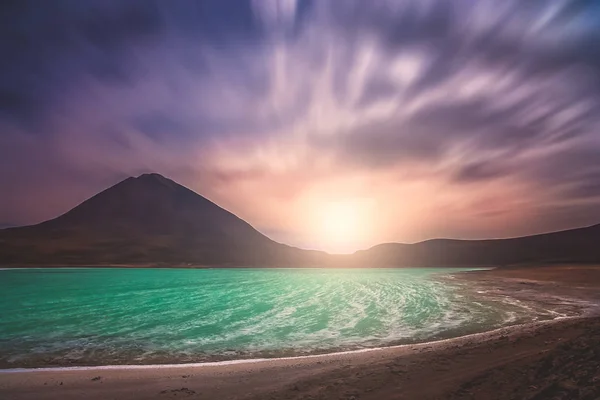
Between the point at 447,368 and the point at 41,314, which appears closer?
the point at 447,368

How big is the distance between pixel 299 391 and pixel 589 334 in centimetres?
1166

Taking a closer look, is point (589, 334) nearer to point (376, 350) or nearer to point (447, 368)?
point (447, 368)

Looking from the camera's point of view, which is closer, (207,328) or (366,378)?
(366,378)

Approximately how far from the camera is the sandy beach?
945 cm

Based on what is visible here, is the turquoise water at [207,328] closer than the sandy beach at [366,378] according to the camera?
No

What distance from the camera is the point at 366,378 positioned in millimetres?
11188

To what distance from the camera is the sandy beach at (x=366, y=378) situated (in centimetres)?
945

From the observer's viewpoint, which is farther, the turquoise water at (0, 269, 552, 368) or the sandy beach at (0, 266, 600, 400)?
the turquoise water at (0, 269, 552, 368)

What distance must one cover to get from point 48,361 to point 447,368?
14924mm

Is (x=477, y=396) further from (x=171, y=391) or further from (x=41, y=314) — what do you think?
(x=41, y=314)

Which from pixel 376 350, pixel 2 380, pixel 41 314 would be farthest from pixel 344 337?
pixel 41 314

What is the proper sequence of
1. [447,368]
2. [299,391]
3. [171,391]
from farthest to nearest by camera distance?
[447,368] < [171,391] < [299,391]

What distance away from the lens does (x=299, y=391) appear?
10.4 metres

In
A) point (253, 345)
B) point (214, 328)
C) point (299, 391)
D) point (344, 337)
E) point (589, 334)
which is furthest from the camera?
point (214, 328)
